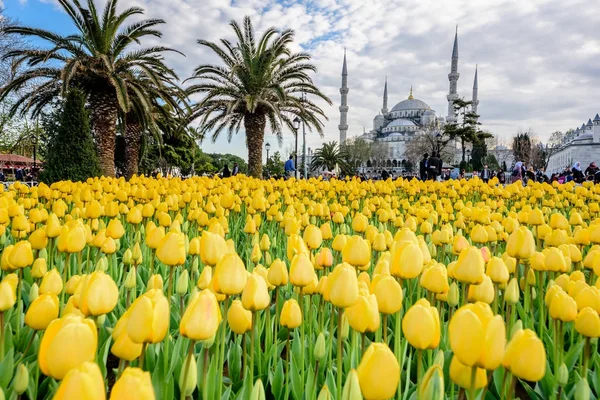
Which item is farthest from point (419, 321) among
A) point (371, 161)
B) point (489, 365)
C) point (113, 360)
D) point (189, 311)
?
point (371, 161)

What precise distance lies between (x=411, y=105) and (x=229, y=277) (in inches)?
4563

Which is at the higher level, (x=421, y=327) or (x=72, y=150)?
(x=72, y=150)

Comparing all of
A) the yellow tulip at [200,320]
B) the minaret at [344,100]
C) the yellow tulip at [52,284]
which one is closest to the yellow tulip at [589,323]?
the yellow tulip at [200,320]

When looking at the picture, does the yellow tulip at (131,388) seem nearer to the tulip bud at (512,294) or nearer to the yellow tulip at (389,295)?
the yellow tulip at (389,295)

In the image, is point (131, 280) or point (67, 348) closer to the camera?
point (67, 348)

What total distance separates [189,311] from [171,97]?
14.5m

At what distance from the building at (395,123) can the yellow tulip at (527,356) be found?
77.6 m

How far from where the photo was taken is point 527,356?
2.97 feet

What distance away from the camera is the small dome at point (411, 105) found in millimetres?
110438

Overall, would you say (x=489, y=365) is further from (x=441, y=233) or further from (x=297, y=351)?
(x=441, y=233)

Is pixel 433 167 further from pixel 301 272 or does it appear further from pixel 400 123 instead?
pixel 400 123

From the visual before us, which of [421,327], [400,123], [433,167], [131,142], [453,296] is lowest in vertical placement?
[453,296]

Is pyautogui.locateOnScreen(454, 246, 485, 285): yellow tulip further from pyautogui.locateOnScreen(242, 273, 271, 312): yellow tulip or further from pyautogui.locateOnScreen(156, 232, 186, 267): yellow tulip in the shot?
pyautogui.locateOnScreen(156, 232, 186, 267): yellow tulip

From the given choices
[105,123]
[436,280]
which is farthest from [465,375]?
[105,123]
